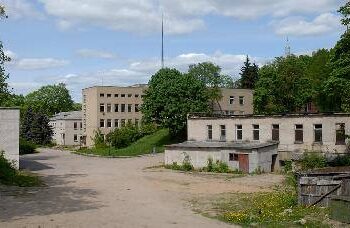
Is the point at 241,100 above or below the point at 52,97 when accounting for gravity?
below

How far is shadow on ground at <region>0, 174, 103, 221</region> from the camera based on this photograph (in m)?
21.9

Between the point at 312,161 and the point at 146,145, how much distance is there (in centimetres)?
→ 3212

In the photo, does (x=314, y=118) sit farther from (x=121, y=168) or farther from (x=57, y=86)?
(x=57, y=86)

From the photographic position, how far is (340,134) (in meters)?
41.1

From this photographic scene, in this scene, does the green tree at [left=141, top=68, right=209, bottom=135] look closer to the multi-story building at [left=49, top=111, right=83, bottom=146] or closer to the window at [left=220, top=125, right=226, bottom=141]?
the window at [left=220, top=125, right=226, bottom=141]

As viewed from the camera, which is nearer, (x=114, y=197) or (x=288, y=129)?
(x=114, y=197)

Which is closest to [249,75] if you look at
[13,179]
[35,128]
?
[35,128]

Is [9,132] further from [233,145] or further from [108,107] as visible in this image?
[108,107]

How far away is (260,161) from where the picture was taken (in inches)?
1651

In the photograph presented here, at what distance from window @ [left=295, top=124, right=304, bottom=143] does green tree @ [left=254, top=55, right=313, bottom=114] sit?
21.6m

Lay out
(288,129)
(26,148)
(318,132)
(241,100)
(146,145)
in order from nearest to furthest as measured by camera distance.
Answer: (318,132)
(288,129)
(146,145)
(26,148)
(241,100)

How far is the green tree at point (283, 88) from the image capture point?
64.3 metres

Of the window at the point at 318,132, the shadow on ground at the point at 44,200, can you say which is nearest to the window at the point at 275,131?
the window at the point at 318,132

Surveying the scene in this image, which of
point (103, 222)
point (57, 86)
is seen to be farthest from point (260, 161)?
point (57, 86)
